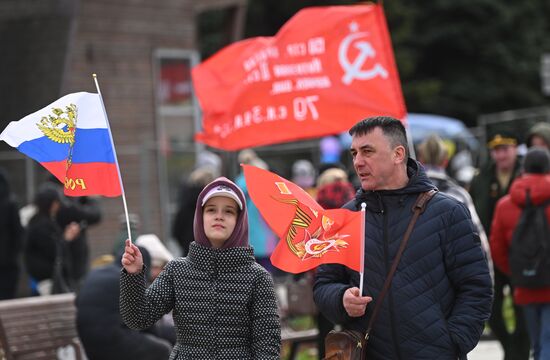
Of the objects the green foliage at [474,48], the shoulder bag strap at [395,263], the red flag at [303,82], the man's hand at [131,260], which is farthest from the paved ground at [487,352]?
the green foliage at [474,48]

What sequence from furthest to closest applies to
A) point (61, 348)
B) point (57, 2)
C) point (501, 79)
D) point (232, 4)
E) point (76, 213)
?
point (501, 79) < point (232, 4) < point (57, 2) < point (76, 213) < point (61, 348)

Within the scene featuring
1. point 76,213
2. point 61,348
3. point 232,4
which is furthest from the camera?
point 232,4

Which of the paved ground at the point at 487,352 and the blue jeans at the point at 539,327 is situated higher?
the blue jeans at the point at 539,327

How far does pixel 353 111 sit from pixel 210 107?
1250 mm

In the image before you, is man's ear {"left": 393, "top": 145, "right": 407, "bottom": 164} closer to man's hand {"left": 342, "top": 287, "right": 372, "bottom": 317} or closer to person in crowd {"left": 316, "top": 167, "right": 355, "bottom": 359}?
man's hand {"left": 342, "top": 287, "right": 372, "bottom": 317}

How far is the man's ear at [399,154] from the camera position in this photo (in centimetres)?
558

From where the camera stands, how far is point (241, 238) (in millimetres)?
5680

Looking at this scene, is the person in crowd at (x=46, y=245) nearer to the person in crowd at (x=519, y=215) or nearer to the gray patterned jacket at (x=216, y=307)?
the person in crowd at (x=519, y=215)

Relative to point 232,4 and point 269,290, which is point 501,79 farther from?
point 269,290

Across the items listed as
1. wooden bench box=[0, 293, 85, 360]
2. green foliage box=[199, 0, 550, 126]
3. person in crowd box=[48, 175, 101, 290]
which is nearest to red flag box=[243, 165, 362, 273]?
wooden bench box=[0, 293, 85, 360]

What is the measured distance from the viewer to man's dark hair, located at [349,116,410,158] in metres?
5.58

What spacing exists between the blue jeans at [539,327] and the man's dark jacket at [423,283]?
310 cm

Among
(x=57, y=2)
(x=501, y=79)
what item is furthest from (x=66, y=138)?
(x=501, y=79)

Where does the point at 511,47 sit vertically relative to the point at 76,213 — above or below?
above
